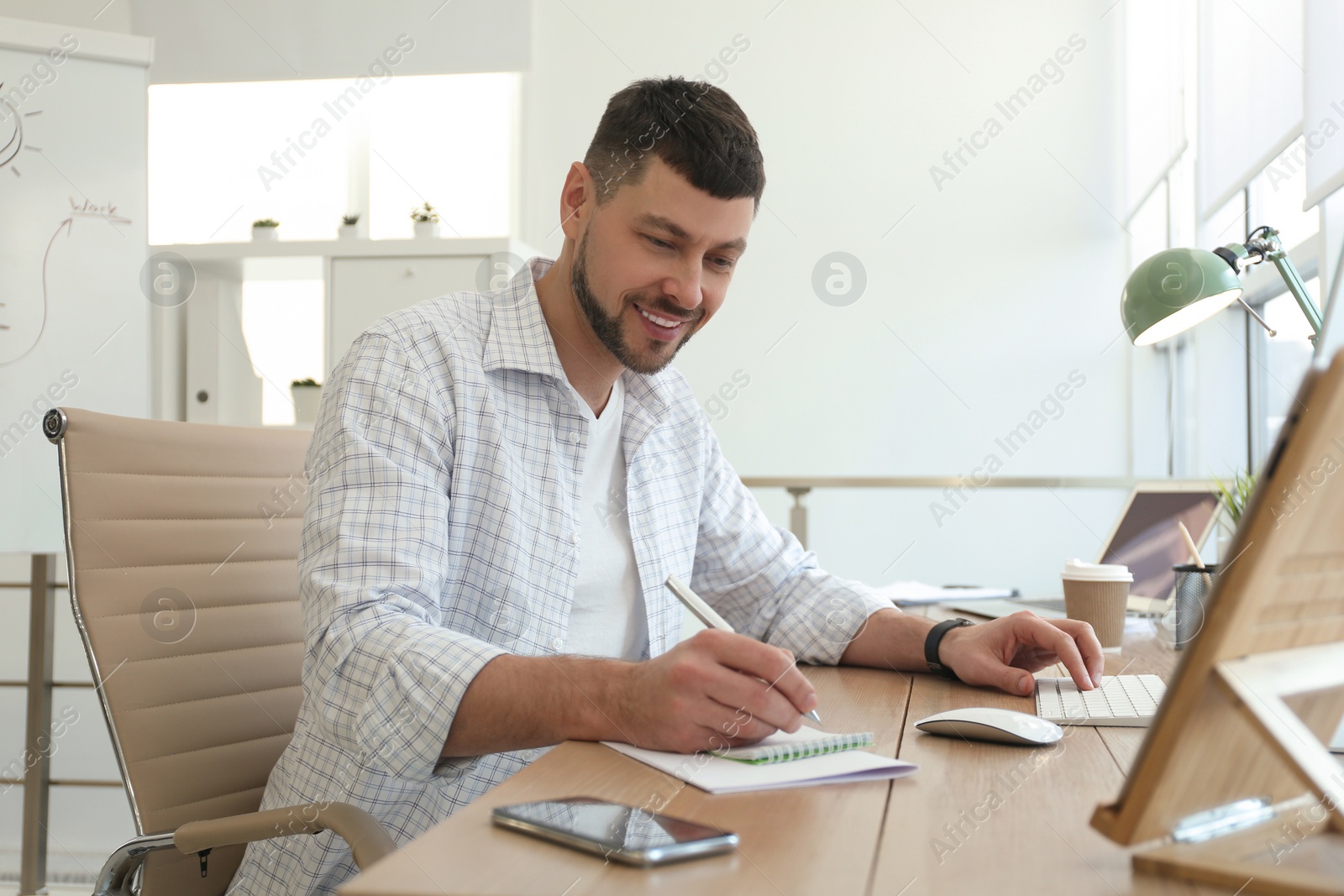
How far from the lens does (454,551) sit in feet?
3.57

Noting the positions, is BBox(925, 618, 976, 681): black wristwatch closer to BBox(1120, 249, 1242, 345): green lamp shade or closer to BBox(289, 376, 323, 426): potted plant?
BBox(1120, 249, 1242, 345): green lamp shade

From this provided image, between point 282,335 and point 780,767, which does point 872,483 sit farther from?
point 780,767

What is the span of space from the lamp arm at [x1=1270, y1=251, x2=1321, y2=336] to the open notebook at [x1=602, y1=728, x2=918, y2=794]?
946mm

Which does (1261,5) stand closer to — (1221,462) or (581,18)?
(1221,462)

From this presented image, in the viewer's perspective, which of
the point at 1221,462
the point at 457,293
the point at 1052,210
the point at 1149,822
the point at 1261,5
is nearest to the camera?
the point at 1149,822

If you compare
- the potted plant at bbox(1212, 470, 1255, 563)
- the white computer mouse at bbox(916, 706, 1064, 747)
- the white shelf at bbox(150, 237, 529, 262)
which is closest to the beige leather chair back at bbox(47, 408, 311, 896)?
the white computer mouse at bbox(916, 706, 1064, 747)

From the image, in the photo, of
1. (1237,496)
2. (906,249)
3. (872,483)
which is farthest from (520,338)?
(906,249)

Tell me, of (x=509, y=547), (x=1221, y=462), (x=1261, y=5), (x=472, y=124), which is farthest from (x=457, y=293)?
(x=472, y=124)

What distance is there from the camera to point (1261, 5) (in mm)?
2850

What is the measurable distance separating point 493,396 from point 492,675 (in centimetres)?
41

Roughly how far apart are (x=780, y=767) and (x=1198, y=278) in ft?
3.56

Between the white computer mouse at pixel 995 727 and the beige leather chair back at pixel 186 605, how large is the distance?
0.71 m

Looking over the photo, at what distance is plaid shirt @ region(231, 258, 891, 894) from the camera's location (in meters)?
0.86

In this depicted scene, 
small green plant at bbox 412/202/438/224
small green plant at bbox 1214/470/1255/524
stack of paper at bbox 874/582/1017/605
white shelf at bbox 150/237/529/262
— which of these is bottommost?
stack of paper at bbox 874/582/1017/605
